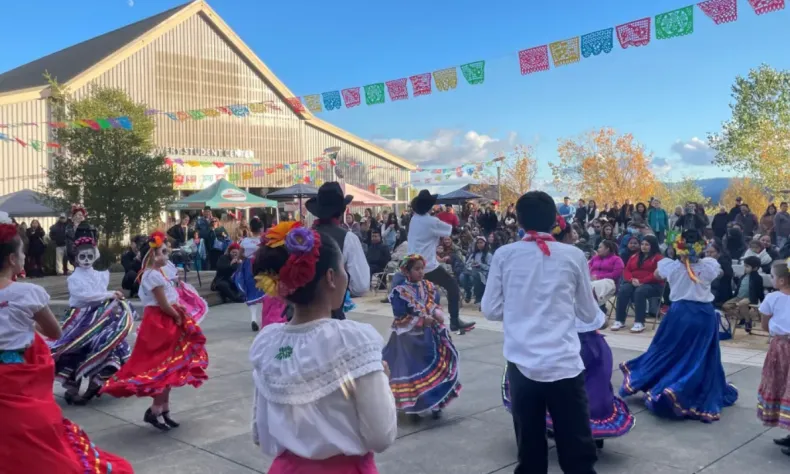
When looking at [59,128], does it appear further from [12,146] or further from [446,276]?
[446,276]

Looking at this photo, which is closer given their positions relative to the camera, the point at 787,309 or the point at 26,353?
the point at 26,353

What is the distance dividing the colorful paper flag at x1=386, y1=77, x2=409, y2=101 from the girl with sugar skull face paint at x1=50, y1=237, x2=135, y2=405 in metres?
8.53

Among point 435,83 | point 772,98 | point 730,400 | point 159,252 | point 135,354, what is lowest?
point 730,400

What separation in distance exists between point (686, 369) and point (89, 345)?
16.8 feet

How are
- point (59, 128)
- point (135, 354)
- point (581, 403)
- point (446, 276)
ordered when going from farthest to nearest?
point (59, 128), point (446, 276), point (135, 354), point (581, 403)

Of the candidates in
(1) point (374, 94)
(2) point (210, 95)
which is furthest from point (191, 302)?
(2) point (210, 95)

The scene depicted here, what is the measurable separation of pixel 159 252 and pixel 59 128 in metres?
18.5

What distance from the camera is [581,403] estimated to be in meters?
3.29

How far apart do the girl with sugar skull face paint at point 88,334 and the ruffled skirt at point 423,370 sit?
264cm

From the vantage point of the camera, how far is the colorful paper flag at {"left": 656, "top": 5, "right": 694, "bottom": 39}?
9.13m

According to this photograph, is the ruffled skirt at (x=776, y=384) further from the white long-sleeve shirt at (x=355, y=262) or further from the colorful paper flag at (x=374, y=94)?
the colorful paper flag at (x=374, y=94)

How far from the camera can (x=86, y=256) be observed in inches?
227

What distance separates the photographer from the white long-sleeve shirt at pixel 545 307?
3.27m

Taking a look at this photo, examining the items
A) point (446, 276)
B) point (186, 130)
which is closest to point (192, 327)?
point (446, 276)
